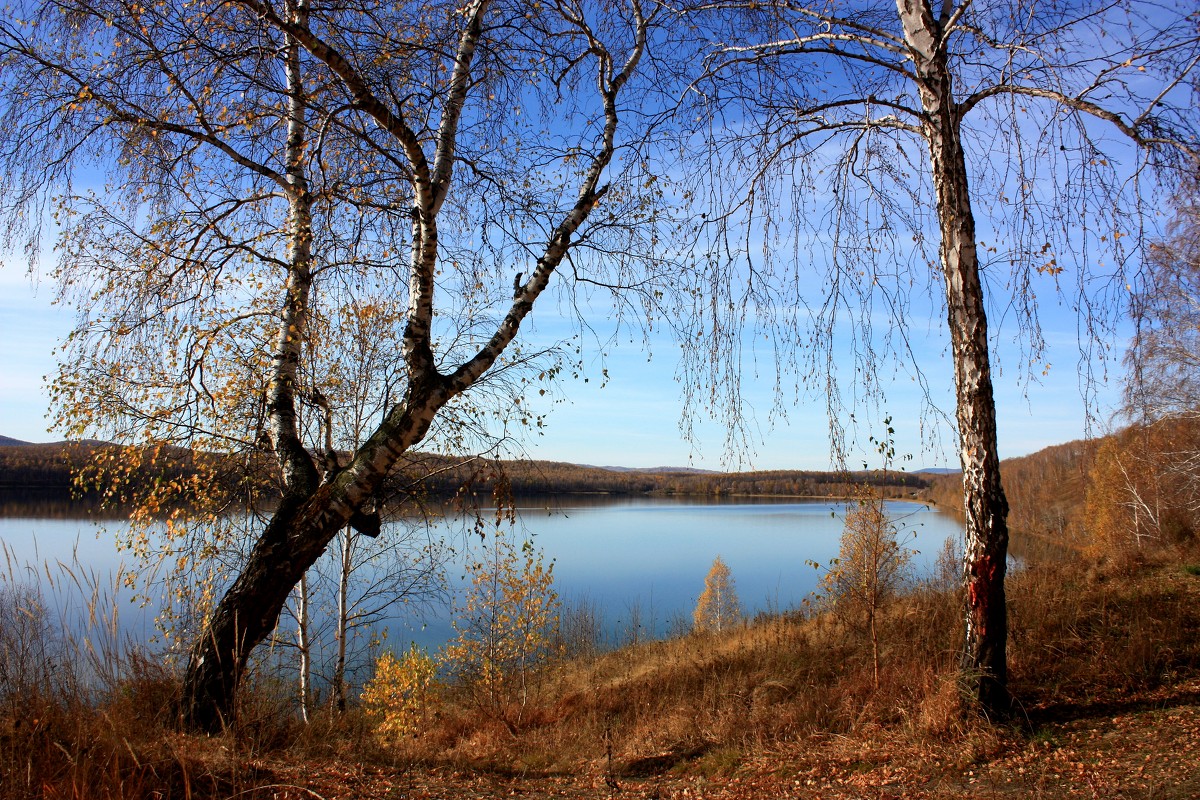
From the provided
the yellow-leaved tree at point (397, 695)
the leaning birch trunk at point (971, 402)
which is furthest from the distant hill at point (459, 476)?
the yellow-leaved tree at point (397, 695)

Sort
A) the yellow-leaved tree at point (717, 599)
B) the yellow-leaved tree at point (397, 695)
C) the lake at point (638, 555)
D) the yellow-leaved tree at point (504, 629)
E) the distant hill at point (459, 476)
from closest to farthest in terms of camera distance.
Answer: the distant hill at point (459, 476), the yellow-leaved tree at point (397, 695), the yellow-leaved tree at point (504, 629), the lake at point (638, 555), the yellow-leaved tree at point (717, 599)

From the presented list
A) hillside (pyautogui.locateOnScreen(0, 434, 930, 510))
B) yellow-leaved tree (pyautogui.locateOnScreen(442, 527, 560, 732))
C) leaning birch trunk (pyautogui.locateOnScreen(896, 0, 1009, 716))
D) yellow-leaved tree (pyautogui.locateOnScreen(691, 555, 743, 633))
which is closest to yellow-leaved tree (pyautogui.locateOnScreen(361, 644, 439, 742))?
yellow-leaved tree (pyautogui.locateOnScreen(442, 527, 560, 732))

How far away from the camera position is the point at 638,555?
37.4 m

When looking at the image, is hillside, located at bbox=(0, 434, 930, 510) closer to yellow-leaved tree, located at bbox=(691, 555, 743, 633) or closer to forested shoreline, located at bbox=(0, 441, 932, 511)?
forested shoreline, located at bbox=(0, 441, 932, 511)

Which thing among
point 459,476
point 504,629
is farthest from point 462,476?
point 504,629

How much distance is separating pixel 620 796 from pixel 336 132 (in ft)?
15.9

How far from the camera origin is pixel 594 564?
109 feet

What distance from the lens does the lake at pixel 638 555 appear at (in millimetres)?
15401

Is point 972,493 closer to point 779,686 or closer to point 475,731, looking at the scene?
point 779,686

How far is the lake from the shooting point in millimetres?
15401

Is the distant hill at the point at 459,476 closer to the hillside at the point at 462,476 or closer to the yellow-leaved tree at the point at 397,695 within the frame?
the hillside at the point at 462,476

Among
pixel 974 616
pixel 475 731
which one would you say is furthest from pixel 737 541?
pixel 974 616

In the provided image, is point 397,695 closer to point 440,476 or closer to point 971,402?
point 440,476

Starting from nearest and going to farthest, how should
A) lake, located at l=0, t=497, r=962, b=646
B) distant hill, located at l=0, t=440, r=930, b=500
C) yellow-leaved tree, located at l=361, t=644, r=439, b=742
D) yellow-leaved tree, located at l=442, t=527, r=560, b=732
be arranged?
distant hill, located at l=0, t=440, r=930, b=500 → yellow-leaved tree, located at l=361, t=644, r=439, b=742 → yellow-leaved tree, located at l=442, t=527, r=560, b=732 → lake, located at l=0, t=497, r=962, b=646
